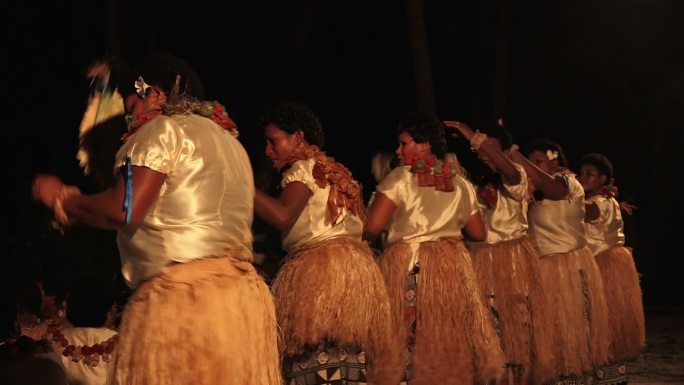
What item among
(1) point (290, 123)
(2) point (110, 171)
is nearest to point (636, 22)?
(1) point (290, 123)

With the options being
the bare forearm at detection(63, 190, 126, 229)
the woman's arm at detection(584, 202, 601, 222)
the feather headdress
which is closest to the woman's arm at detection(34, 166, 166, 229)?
the bare forearm at detection(63, 190, 126, 229)

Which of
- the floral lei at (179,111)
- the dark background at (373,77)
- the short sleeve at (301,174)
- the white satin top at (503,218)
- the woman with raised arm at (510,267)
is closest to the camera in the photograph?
the floral lei at (179,111)

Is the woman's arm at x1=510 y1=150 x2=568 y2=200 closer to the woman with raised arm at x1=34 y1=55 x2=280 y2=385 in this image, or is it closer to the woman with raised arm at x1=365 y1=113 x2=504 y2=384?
the woman with raised arm at x1=365 y1=113 x2=504 y2=384

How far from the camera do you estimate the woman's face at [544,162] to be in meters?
6.86

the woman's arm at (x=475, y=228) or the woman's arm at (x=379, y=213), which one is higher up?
the woman's arm at (x=379, y=213)

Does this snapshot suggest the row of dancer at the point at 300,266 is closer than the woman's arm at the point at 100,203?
No

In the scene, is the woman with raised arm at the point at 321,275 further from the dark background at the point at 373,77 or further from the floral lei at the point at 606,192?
the floral lei at the point at 606,192

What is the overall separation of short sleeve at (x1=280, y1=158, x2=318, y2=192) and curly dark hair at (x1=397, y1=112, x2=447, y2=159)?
34.8 inches

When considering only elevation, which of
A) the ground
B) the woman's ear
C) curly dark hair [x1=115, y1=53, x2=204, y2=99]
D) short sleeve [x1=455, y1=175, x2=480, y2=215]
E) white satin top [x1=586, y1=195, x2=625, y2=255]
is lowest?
the ground

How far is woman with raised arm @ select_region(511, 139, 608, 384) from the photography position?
21.2ft

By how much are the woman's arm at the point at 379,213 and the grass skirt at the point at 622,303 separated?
2481 millimetres

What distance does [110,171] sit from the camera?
371 centimetres

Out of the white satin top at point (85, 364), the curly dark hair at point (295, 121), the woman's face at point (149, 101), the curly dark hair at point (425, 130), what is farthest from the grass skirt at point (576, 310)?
the woman's face at point (149, 101)

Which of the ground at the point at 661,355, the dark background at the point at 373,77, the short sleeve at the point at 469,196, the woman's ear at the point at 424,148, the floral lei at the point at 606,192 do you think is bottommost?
the ground at the point at 661,355
